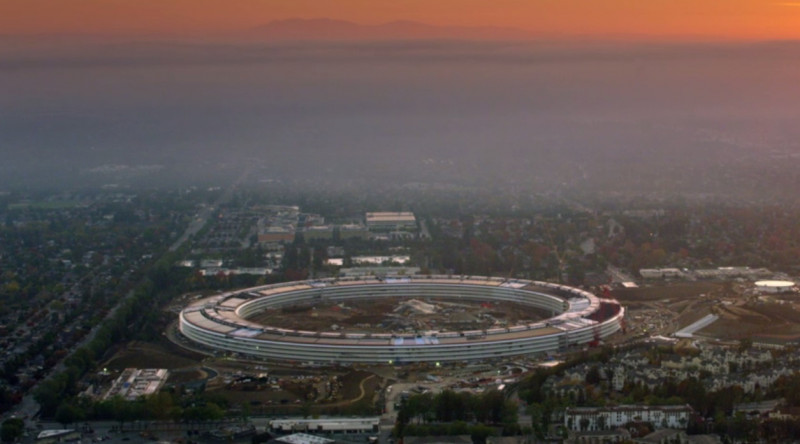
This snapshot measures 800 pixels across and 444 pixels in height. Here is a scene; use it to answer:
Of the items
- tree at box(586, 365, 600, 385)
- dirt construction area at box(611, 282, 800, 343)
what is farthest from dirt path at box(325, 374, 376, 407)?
dirt construction area at box(611, 282, 800, 343)

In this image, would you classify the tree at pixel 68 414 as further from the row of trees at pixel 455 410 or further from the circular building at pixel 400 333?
the row of trees at pixel 455 410

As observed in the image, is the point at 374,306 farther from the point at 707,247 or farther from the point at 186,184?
the point at 186,184

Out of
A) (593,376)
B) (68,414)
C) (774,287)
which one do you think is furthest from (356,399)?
(774,287)

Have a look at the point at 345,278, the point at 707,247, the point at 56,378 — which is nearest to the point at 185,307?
the point at 345,278

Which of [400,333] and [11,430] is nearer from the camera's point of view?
[11,430]

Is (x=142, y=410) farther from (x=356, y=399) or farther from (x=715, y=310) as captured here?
(x=715, y=310)

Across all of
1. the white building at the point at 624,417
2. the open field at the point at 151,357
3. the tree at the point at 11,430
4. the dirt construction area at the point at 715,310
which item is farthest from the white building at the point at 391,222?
the tree at the point at 11,430
